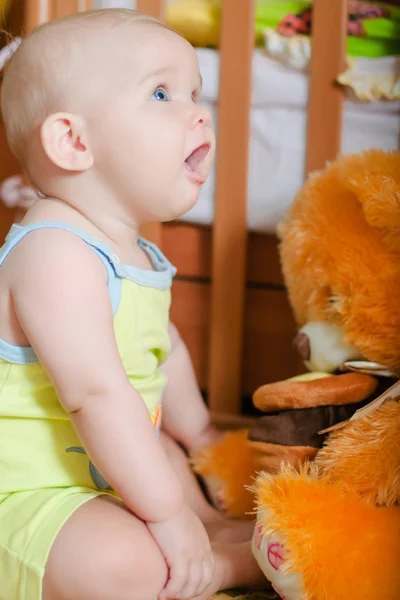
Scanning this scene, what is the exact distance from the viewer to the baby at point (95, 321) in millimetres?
745

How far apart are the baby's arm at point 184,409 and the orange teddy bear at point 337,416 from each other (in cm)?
4

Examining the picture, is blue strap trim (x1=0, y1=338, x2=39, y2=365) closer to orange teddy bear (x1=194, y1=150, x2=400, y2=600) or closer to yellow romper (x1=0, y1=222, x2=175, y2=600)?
yellow romper (x1=0, y1=222, x2=175, y2=600)

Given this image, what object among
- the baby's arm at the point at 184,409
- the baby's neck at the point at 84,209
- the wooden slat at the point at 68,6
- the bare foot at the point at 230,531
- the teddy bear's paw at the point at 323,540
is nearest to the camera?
the teddy bear's paw at the point at 323,540

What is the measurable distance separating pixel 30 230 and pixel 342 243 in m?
0.39

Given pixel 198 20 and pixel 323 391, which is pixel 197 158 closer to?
pixel 323 391

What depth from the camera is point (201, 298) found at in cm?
A: 125

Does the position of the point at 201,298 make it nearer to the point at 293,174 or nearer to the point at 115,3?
the point at 293,174

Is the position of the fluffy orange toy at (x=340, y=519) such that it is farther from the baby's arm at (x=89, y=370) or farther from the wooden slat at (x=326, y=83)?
the wooden slat at (x=326, y=83)

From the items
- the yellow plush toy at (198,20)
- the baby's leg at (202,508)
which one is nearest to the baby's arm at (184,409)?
the baby's leg at (202,508)

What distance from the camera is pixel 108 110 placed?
808mm

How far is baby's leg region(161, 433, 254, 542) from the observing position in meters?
0.95

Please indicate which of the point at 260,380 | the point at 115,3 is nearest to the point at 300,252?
the point at 260,380

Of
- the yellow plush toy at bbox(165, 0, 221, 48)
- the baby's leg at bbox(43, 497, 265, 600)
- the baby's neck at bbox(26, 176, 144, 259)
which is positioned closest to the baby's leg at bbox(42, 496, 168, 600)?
the baby's leg at bbox(43, 497, 265, 600)

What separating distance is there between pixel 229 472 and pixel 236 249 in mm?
360
